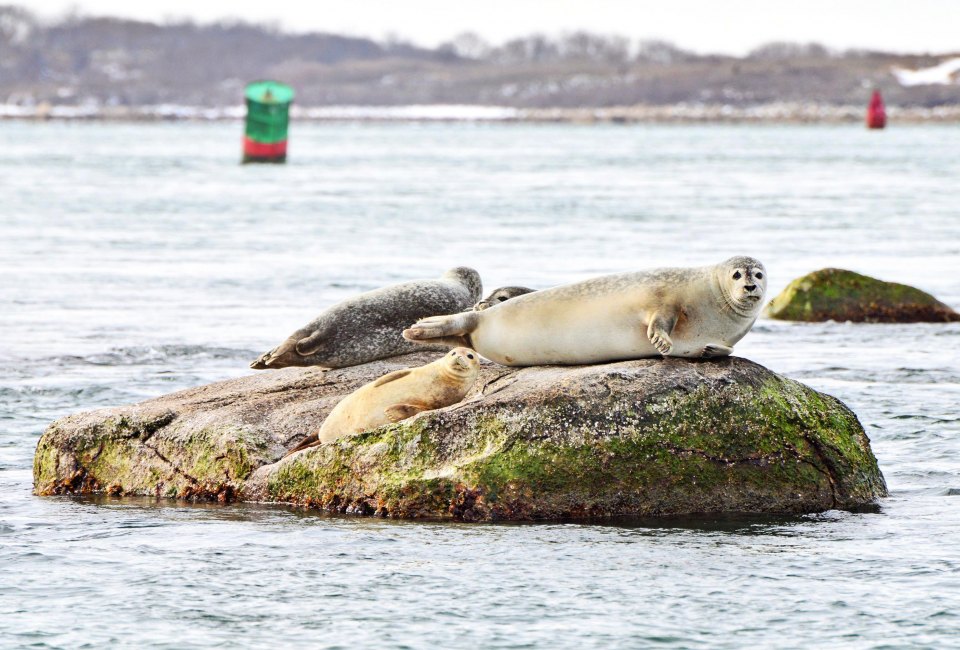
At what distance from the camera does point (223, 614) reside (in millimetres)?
6590

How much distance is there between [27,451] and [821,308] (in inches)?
377

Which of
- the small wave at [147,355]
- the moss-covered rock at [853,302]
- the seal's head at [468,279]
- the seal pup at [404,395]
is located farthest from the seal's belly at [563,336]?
the moss-covered rock at [853,302]

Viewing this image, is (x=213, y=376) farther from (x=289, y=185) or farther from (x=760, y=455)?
(x=289, y=185)

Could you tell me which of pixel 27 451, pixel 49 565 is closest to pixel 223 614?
pixel 49 565

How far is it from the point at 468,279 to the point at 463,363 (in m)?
1.99

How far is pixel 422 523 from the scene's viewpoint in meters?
7.98

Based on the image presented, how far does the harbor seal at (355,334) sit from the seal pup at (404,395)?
1.24 metres

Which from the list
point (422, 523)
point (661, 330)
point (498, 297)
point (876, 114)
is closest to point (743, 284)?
point (661, 330)

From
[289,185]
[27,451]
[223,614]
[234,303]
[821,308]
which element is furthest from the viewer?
[289,185]

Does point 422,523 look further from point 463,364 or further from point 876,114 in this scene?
point 876,114

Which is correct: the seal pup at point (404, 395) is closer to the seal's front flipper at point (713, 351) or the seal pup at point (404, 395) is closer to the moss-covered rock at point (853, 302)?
the seal's front flipper at point (713, 351)

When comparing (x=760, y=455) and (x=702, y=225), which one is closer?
(x=760, y=455)

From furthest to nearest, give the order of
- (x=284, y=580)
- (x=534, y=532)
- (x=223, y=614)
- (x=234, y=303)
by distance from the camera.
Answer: (x=234, y=303) → (x=534, y=532) → (x=284, y=580) → (x=223, y=614)

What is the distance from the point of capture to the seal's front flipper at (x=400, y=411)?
853 centimetres
